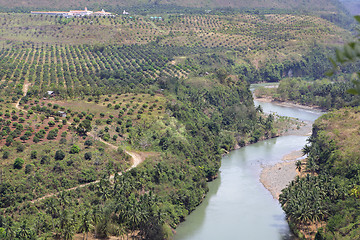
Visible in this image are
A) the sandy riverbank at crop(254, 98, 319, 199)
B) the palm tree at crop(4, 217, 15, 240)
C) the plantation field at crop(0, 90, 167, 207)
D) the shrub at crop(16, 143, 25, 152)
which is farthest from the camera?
the sandy riverbank at crop(254, 98, 319, 199)

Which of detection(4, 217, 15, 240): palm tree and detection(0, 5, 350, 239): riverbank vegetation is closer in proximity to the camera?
detection(4, 217, 15, 240): palm tree

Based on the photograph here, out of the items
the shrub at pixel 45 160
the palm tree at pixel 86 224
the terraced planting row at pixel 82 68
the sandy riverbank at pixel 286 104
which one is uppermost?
the shrub at pixel 45 160

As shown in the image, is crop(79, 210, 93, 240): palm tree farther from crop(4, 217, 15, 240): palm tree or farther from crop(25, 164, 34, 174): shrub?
crop(25, 164, 34, 174): shrub

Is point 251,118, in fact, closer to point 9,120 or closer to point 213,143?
point 213,143

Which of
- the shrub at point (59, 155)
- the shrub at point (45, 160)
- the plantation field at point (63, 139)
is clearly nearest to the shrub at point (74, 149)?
the plantation field at point (63, 139)

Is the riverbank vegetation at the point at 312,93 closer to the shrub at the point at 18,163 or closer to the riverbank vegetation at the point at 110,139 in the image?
the riverbank vegetation at the point at 110,139

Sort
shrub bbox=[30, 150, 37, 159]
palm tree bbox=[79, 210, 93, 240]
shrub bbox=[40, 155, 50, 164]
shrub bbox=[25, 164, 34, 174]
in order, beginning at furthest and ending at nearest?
shrub bbox=[30, 150, 37, 159], shrub bbox=[40, 155, 50, 164], shrub bbox=[25, 164, 34, 174], palm tree bbox=[79, 210, 93, 240]

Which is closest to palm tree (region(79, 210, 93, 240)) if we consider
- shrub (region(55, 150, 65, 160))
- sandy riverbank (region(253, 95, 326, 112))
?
shrub (region(55, 150, 65, 160))
